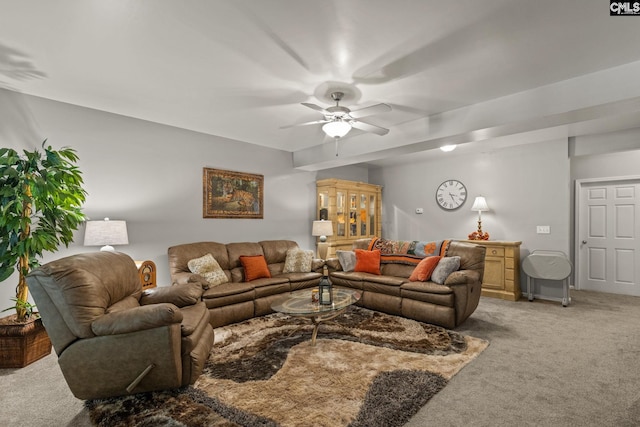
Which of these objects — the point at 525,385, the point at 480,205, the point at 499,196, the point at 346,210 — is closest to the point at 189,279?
the point at 525,385

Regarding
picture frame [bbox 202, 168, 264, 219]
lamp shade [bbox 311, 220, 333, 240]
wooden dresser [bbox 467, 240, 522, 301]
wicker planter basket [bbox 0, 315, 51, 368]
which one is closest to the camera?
wicker planter basket [bbox 0, 315, 51, 368]

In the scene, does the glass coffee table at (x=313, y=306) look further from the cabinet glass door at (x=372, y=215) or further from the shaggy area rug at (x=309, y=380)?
the cabinet glass door at (x=372, y=215)

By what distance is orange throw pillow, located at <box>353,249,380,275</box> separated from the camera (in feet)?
15.0

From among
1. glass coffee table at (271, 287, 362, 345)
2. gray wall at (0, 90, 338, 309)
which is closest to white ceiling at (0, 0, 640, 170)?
gray wall at (0, 90, 338, 309)

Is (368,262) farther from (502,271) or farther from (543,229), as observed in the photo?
(543,229)

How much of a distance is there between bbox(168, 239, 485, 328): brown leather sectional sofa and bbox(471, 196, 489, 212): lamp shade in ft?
5.80

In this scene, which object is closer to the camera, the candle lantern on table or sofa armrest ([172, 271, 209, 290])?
the candle lantern on table

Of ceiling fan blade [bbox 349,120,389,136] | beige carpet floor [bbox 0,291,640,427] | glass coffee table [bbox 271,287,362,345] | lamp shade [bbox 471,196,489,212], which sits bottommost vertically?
beige carpet floor [bbox 0,291,640,427]

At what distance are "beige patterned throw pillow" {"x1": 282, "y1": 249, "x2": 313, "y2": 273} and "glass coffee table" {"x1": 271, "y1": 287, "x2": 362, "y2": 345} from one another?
3.65 ft

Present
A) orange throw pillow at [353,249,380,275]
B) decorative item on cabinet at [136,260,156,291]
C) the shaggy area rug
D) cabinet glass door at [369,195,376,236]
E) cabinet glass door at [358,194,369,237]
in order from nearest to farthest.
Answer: the shaggy area rug, decorative item on cabinet at [136,260,156,291], orange throw pillow at [353,249,380,275], cabinet glass door at [358,194,369,237], cabinet glass door at [369,195,376,236]

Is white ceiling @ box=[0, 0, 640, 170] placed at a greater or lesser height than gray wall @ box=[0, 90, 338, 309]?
greater

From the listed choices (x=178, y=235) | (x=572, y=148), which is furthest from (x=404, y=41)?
(x=572, y=148)

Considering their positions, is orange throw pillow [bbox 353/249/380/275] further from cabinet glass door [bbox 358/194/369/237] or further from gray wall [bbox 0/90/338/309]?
cabinet glass door [bbox 358/194/369/237]

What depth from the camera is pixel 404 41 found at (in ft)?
7.69
